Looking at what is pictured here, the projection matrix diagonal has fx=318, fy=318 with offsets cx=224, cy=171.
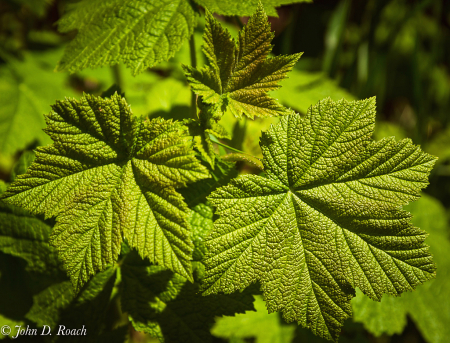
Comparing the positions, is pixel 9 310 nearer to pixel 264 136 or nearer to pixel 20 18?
pixel 264 136

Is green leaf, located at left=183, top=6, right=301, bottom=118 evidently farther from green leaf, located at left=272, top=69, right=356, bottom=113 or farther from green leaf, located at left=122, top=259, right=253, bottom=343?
green leaf, located at left=272, top=69, right=356, bottom=113

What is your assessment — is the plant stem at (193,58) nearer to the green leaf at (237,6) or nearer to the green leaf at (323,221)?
the green leaf at (237,6)

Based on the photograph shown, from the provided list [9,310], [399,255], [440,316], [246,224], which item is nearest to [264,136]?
[246,224]

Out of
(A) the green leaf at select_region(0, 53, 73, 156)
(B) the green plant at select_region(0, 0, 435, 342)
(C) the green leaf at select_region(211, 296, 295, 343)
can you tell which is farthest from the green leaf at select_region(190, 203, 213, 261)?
(A) the green leaf at select_region(0, 53, 73, 156)

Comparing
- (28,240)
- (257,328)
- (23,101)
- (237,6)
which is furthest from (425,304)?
(23,101)

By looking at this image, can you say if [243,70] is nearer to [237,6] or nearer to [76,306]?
[237,6]

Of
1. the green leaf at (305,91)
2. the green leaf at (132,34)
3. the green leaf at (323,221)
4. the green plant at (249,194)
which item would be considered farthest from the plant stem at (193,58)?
the green leaf at (305,91)
